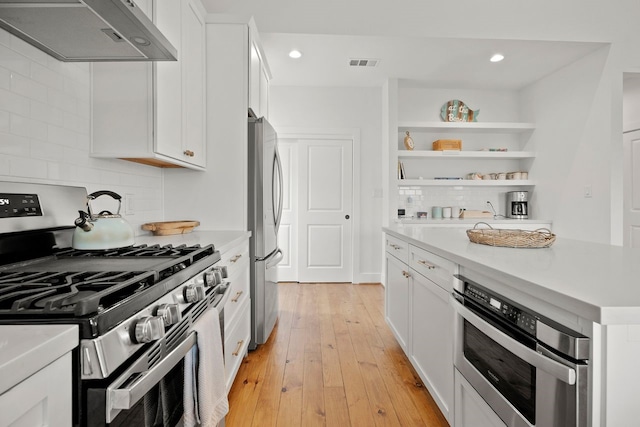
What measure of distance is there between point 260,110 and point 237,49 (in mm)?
652

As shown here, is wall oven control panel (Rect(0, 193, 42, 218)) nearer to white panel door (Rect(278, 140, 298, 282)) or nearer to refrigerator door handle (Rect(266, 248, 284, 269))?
refrigerator door handle (Rect(266, 248, 284, 269))

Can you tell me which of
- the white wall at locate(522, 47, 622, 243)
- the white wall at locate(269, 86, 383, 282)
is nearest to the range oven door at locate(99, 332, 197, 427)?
the white wall at locate(269, 86, 383, 282)

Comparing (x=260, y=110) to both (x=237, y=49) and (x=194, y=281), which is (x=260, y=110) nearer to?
(x=237, y=49)

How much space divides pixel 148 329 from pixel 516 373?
997 millimetres

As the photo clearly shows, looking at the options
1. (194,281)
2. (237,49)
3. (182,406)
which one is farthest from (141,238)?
(237,49)

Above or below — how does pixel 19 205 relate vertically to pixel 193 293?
above

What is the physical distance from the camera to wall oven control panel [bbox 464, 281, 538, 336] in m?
0.97

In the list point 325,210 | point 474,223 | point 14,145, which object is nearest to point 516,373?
point 14,145

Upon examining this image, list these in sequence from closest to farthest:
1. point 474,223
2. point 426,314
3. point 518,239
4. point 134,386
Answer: point 134,386
point 518,239
point 426,314
point 474,223

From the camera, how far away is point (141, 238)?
205 centimetres

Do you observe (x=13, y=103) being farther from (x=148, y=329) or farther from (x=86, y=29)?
(x=148, y=329)

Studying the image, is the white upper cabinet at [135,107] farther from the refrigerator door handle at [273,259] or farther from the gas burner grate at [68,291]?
the refrigerator door handle at [273,259]

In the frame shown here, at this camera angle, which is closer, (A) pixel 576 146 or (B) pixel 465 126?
(A) pixel 576 146

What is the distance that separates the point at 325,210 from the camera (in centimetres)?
479
